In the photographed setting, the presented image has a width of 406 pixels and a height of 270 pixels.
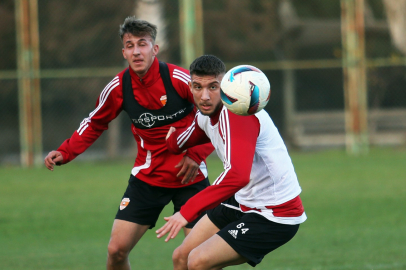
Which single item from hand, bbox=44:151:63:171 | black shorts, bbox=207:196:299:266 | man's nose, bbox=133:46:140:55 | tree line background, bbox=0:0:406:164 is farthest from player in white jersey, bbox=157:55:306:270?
tree line background, bbox=0:0:406:164

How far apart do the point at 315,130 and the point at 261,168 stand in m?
12.6

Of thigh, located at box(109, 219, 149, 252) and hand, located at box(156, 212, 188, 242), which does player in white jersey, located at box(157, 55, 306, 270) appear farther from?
thigh, located at box(109, 219, 149, 252)

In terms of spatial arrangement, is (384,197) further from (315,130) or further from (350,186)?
(315,130)

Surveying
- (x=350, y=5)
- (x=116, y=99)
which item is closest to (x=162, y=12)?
(x=350, y=5)

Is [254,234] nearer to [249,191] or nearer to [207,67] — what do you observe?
[249,191]

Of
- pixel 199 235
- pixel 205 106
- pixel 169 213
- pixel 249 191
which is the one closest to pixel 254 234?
pixel 249 191

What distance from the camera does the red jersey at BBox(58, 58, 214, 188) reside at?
5.59 m

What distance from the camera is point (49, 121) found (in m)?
16.4

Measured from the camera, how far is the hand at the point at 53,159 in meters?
5.55

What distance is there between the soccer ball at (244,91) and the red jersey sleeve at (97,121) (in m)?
1.62

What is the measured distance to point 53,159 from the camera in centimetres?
561

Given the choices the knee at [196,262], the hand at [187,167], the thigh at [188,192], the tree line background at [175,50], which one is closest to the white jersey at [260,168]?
the knee at [196,262]

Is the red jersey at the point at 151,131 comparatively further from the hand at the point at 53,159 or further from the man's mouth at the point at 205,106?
the man's mouth at the point at 205,106

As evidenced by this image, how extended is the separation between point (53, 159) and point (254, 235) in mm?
2162
